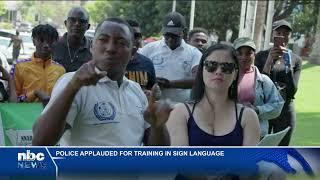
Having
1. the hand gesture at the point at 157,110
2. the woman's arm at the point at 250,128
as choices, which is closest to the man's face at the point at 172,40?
the woman's arm at the point at 250,128

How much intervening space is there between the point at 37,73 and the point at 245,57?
169 centimetres

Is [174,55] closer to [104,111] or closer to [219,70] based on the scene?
[219,70]

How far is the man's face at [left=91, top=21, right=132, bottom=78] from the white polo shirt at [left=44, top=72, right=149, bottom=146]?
0.08m

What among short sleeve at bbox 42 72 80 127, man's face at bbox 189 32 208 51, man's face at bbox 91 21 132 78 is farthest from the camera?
man's face at bbox 189 32 208 51

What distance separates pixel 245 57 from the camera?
5004 mm

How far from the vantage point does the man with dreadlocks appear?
16.4 ft

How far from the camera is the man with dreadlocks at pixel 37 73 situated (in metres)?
4.98

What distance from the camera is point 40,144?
98.0 inches

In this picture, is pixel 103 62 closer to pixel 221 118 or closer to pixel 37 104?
pixel 221 118

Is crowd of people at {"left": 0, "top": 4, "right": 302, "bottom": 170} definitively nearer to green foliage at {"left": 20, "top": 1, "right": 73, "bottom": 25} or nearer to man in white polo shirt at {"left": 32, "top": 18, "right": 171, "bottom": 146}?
man in white polo shirt at {"left": 32, "top": 18, "right": 171, "bottom": 146}

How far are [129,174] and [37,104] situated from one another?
2390mm

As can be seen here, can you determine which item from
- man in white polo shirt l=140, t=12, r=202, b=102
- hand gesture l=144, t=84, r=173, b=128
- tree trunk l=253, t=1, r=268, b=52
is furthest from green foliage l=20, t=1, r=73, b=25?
hand gesture l=144, t=84, r=173, b=128

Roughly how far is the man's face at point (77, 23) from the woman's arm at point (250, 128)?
2.83 m

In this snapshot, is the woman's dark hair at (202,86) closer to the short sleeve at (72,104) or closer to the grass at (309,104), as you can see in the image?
the short sleeve at (72,104)
